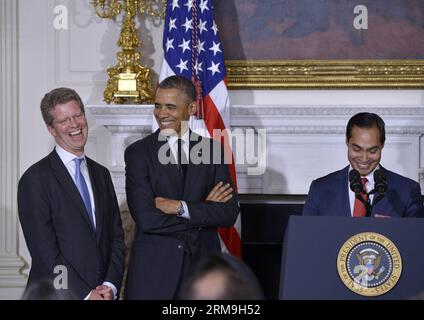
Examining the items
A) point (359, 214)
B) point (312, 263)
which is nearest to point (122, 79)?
point (359, 214)

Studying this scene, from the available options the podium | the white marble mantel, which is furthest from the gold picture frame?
the podium

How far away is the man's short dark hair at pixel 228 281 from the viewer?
196cm

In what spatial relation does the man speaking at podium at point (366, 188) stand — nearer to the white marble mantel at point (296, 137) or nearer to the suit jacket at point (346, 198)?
the suit jacket at point (346, 198)

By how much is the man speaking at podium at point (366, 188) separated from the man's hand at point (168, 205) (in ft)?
2.16

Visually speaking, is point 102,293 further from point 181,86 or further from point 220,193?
point 181,86

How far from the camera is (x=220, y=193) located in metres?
4.65

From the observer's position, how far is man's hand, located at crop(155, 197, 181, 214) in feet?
14.9

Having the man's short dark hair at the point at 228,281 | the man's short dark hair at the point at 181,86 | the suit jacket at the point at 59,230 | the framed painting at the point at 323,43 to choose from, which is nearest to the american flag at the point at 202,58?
the framed painting at the point at 323,43

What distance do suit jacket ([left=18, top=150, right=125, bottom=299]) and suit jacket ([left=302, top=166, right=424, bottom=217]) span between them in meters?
1.04

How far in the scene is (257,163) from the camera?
6.21 m

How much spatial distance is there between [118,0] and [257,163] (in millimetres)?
1548

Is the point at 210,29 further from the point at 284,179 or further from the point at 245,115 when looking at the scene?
the point at 284,179

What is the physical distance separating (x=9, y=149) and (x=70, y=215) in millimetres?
2453

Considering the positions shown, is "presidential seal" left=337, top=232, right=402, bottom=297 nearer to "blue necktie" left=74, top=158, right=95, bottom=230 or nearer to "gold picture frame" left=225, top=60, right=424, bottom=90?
"blue necktie" left=74, top=158, right=95, bottom=230
